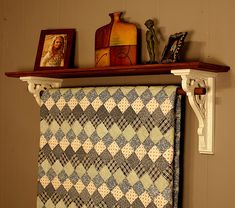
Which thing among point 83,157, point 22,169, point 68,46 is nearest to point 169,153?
point 83,157

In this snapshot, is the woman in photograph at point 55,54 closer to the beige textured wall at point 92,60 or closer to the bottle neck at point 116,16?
the beige textured wall at point 92,60

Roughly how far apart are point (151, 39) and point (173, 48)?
0.12m

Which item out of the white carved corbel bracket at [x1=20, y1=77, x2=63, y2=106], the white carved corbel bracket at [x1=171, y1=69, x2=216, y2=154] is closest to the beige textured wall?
the white carved corbel bracket at [x1=171, y1=69, x2=216, y2=154]

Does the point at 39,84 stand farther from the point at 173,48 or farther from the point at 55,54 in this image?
the point at 173,48

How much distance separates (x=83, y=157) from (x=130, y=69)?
1.69 ft

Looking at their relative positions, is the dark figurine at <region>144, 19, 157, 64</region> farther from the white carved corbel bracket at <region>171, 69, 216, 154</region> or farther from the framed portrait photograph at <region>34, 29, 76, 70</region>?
the framed portrait photograph at <region>34, 29, 76, 70</region>

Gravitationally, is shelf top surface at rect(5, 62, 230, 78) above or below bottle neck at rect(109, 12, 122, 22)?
below

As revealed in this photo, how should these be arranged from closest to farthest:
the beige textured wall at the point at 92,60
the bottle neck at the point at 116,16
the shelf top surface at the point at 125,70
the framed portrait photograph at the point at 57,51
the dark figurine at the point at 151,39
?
the shelf top surface at the point at 125,70 < the beige textured wall at the point at 92,60 < the dark figurine at the point at 151,39 < the bottle neck at the point at 116,16 < the framed portrait photograph at the point at 57,51

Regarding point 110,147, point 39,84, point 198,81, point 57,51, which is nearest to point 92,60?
point 57,51

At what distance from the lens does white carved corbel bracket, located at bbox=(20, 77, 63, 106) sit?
227 centimetres

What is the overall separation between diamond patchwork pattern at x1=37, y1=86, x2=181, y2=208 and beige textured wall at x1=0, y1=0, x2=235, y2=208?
4.1 inches

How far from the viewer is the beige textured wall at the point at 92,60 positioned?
5.95ft

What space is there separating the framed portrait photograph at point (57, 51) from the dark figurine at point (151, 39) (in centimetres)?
48

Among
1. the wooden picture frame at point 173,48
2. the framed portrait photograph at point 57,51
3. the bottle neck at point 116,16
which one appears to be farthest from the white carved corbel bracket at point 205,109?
the framed portrait photograph at point 57,51
